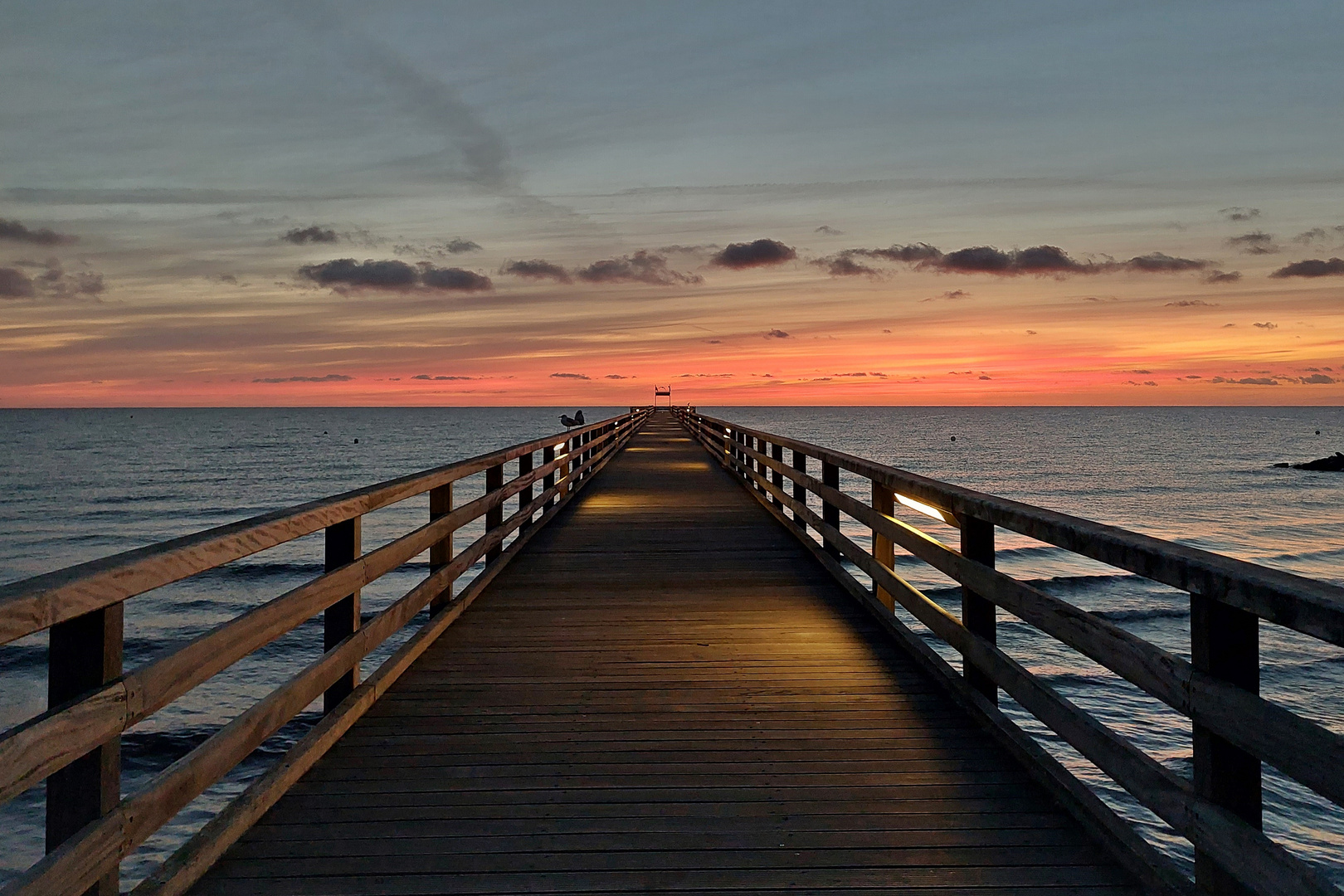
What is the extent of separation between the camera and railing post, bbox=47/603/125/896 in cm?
199

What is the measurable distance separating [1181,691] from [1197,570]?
34cm

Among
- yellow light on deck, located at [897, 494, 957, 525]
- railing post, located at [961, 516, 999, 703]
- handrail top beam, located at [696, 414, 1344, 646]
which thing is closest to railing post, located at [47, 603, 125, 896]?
handrail top beam, located at [696, 414, 1344, 646]

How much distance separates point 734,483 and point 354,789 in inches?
503

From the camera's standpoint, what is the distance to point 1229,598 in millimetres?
2086

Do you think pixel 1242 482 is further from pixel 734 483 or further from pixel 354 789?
pixel 354 789

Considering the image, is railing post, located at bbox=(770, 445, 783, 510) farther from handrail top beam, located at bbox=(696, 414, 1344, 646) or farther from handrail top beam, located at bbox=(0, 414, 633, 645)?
handrail top beam, located at bbox=(0, 414, 633, 645)

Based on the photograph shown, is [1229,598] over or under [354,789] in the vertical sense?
over

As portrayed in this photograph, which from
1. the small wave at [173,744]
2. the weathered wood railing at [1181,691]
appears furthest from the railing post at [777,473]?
the weathered wood railing at [1181,691]

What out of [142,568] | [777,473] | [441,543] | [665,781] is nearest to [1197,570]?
[665,781]

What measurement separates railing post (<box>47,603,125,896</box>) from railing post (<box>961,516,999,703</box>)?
320cm

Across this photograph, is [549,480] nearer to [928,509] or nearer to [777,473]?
[777,473]

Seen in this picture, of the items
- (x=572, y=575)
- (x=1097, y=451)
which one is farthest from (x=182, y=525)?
(x=1097, y=451)

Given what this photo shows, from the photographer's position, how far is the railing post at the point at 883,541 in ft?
17.6

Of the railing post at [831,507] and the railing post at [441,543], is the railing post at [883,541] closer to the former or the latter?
the railing post at [831,507]
